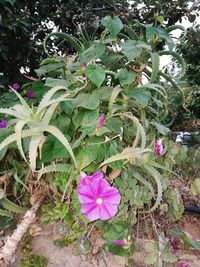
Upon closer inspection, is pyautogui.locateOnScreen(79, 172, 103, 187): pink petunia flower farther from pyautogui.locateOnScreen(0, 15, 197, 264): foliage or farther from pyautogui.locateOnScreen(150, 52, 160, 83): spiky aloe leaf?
pyautogui.locateOnScreen(150, 52, 160, 83): spiky aloe leaf

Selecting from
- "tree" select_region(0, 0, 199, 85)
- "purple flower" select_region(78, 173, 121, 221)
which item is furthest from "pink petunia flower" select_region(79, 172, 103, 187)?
"tree" select_region(0, 0, 199, 85)

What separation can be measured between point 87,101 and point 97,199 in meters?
0.30

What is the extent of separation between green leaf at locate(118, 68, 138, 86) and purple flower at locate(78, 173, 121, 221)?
33 centimetres

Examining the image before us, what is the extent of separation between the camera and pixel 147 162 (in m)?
0.97

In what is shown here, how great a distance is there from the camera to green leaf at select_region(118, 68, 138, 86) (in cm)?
106

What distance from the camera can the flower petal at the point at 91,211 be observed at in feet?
2.93

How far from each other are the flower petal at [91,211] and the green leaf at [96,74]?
36 cm

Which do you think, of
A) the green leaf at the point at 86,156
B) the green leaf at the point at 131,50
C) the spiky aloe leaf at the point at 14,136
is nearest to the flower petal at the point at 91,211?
the green leaf at the point at 86,156

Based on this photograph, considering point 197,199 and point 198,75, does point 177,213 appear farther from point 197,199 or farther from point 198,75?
point 198,75

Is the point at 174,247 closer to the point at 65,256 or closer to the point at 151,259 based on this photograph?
the point at 151,259

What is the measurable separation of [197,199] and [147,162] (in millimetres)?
805

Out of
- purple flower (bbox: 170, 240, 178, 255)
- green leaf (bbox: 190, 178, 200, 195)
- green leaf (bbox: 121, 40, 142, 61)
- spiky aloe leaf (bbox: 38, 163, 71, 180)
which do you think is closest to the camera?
spiky aloe leaf (bbox: 38, 163, 71, 180)

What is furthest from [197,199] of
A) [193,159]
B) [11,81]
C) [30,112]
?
[11,81]

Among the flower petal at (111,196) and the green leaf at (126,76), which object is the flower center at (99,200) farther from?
the green leaf at (126,76)
